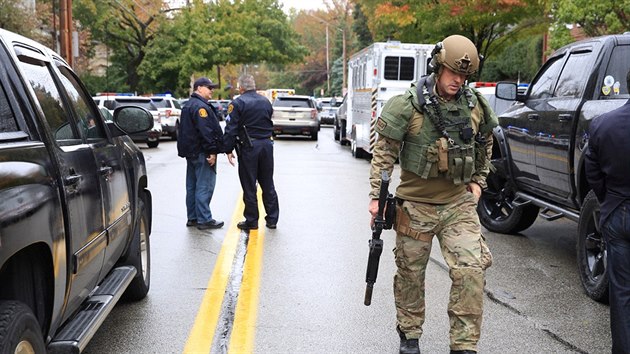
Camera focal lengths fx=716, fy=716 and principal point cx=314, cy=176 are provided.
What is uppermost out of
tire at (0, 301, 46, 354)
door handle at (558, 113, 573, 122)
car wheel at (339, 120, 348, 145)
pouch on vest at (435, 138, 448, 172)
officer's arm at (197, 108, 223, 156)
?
door handle at (558, 113, 573, 122)

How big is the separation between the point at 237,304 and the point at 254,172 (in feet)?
10.2

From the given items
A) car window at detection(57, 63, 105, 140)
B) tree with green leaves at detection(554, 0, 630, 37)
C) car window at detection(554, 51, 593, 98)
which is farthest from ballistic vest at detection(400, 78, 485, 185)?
tree with green leaves at detection(554, 0, 630, 37)

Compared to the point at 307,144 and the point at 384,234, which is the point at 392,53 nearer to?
the point at 307,144

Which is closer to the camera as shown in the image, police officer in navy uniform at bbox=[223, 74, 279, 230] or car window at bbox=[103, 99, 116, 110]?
police officer in navy uniform at bbox=[223, 74, 279, 230]

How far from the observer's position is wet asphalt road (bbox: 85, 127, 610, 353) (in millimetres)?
4703

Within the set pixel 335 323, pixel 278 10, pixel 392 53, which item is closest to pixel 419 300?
pixel 335 323

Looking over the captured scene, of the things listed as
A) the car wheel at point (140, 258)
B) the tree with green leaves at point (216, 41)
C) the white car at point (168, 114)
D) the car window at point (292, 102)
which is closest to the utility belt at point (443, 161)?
the car wheel at point (140, 258)

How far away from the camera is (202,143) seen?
28.2ft

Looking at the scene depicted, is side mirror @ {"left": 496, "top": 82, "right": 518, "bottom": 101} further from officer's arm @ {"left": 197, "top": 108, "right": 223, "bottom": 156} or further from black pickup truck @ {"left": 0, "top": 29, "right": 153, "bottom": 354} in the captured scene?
black pickup truck @ {"left": 0, "top": 29, "right": 153, "bottom": 354}

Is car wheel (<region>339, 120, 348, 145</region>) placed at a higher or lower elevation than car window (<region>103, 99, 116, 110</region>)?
lower

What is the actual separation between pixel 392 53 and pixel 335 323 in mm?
13206

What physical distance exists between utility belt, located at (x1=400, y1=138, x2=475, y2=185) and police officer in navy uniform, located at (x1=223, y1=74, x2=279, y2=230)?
14.2 ft

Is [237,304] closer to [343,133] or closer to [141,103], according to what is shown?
[343,133]

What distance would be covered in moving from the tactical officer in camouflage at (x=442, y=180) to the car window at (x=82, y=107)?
1.81 metres
